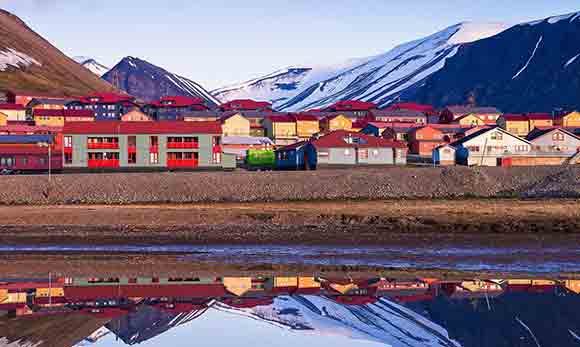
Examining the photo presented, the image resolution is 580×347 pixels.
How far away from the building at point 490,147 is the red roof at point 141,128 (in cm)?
2627

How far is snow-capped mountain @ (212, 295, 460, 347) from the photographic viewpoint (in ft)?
60.2

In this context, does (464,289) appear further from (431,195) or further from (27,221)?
(431,195)

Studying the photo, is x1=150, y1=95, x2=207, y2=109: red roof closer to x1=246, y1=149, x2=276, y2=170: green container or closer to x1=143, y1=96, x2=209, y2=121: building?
x1=143, y1=96, x2=209, y2=121: building

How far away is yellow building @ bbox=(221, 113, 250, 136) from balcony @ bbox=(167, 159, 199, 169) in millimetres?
57067

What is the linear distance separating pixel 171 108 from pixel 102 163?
9095 centimetres

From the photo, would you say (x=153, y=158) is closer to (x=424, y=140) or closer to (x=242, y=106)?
(x=424, y=140)

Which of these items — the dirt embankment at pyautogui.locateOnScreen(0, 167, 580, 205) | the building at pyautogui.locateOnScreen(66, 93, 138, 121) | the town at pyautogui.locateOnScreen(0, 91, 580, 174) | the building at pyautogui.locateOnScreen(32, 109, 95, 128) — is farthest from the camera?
the building at pyautogui.locateOnScreen(66, 93, 138, 121)

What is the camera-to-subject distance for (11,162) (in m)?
74.4

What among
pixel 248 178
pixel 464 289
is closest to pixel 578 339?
pixel 464 289

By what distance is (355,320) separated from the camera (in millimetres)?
20328

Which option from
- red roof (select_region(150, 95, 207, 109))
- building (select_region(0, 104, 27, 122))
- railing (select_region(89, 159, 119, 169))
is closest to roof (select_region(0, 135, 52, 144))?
railing (select_region(89, 159, 119, 169))

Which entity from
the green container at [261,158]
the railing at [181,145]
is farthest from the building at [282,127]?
the railing at [181,145]

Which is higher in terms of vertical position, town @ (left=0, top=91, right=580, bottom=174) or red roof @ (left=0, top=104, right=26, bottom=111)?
red roof @ (left=0, top=104, right=26, bottom=111)

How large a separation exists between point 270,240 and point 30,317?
619 inches
